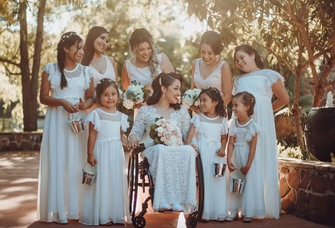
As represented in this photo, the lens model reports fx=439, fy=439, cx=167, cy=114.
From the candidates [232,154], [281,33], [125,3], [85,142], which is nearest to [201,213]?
[232,154]

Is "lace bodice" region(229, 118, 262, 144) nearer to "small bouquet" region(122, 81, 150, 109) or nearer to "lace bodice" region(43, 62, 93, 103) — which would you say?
"small bouquet" region(122, 81, 150, 109)

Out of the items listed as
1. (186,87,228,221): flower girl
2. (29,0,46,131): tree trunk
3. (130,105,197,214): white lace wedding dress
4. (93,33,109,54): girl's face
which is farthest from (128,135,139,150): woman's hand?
(29,0,46,131): tree trunk

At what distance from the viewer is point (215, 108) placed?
5016 mm

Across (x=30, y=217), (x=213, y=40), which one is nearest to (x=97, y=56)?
(x=213, y=40)

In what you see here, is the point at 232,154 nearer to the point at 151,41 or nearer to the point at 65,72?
the point at 151,41

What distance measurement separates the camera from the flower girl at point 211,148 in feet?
16.0

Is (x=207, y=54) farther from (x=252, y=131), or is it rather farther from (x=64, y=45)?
(x=64, y=45)

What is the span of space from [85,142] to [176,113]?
3.54 ft

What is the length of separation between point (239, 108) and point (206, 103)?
381mm

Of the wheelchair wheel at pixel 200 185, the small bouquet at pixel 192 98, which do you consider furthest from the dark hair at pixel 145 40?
the wheelchair wheel at pixel 200 185

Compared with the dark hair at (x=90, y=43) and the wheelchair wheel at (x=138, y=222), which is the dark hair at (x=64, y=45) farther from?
the wheelchair wheel at (x=138, y=222)

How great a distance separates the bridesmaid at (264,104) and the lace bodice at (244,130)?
25 centimetres

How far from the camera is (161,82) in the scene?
190 inches

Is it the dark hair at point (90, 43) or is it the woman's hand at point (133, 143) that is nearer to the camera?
the woman's hand at point (133, 143)
